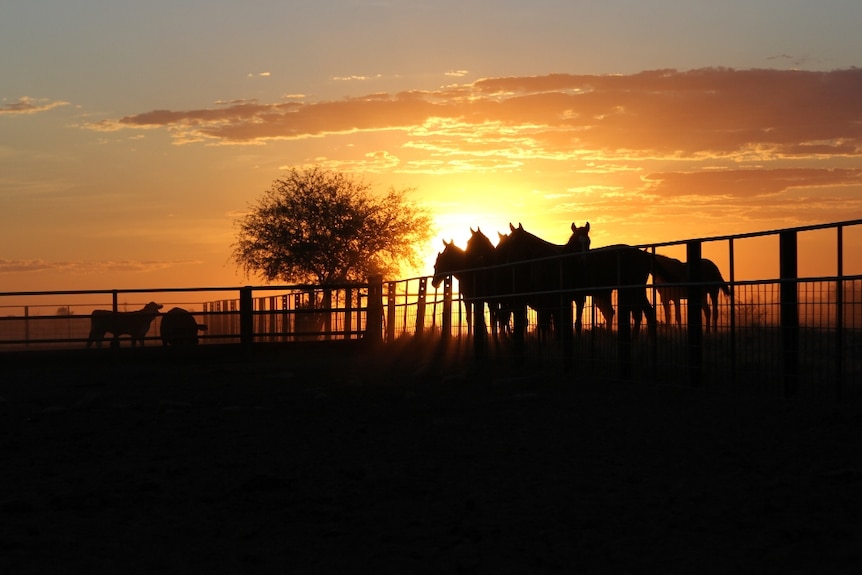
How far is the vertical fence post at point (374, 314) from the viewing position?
24.3m

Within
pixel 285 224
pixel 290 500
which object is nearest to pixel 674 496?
pixel 290 500

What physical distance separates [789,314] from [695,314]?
1.51 metres

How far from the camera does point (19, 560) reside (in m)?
4.73

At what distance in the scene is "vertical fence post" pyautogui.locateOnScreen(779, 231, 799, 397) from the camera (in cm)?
1003

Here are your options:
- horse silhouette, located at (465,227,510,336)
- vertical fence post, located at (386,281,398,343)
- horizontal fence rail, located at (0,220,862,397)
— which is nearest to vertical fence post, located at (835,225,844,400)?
horizontal fence rail, located at (0,220,862,397)

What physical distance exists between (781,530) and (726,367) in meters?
6.18

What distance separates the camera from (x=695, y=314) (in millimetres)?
11523

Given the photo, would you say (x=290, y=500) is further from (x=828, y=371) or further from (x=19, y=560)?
(x=828, y=371)

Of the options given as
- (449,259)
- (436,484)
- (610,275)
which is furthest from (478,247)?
(436,484)

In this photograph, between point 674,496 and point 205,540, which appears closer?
point 205,540

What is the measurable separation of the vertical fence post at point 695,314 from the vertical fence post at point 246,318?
12597 millimetres

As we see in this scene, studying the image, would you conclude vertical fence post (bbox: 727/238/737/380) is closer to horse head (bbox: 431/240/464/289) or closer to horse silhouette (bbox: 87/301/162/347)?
horse head (bbox: 431/240/464/289)

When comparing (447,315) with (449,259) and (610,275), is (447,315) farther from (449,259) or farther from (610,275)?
(449,259)

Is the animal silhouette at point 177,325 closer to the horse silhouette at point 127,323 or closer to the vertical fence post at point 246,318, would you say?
the horse silhouette at point 127,323
